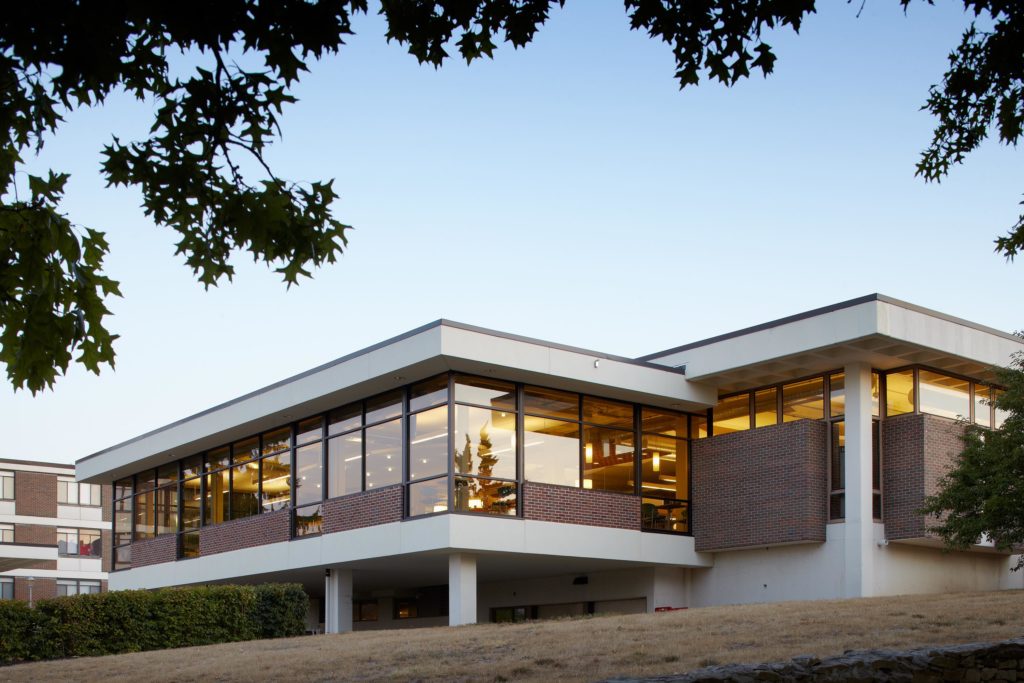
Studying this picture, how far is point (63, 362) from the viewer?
10.3 m

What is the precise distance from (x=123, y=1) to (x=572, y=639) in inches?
432

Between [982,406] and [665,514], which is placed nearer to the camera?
[982,406]

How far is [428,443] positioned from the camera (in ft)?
79.8

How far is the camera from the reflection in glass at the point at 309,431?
91.5ft

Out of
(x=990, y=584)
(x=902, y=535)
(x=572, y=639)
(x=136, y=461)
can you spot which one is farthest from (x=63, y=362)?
(x=136, y=461)

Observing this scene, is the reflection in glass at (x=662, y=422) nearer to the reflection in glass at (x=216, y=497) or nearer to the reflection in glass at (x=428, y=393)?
the reflection in glass at (x=428, y=393)

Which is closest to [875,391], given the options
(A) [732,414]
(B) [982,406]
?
(B) [982,406]

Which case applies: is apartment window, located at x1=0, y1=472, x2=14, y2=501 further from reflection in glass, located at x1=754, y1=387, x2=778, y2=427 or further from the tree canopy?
the tree canopy

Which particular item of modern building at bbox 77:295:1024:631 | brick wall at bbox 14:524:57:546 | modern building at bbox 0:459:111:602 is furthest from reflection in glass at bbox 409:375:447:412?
brick wall at bbox 14:524:57:546

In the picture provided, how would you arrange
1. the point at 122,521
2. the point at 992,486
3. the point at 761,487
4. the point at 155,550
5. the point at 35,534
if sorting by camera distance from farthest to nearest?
the point at 35,534
the point at 122,521
the point at 155,550
the point at 761,487
the point at 992,486

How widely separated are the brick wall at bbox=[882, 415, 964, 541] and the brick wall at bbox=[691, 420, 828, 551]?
3.87 feet

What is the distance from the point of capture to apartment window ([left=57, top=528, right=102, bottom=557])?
72.3 meters

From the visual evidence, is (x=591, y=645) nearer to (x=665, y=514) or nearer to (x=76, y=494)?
(x=665, y=514)

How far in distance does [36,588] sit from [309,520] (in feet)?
155
